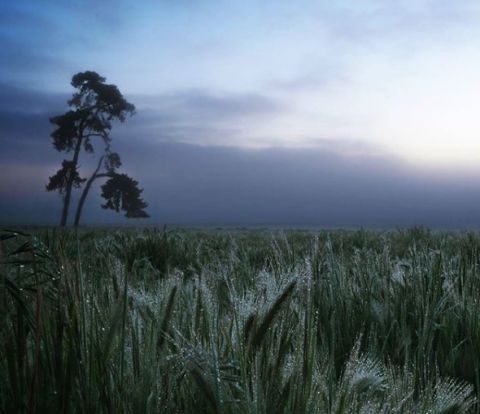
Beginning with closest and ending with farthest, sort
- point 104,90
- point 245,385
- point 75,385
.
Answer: point 245,385 < point 75,385 < point 104,90

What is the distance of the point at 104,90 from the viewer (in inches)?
1410

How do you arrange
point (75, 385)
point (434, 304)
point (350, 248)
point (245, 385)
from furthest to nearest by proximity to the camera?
point (350, 248), point (434, 304), point (75, 385), point (245, 385)

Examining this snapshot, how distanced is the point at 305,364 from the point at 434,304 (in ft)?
4.05

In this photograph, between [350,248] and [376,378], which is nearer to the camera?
[376,378]

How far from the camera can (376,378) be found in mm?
1447

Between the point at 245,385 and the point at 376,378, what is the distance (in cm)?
45

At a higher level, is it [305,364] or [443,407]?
[305,364]

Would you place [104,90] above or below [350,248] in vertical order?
above

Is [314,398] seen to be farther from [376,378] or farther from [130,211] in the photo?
[130,211]

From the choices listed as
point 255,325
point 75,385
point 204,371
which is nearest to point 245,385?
point 204,371

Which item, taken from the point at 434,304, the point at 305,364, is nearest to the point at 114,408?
the point at 305,364

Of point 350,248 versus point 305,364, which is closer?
point 305,364

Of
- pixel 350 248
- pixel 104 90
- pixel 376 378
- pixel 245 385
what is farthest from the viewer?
pixel 104 90

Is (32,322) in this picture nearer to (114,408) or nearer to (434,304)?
(114,408)
